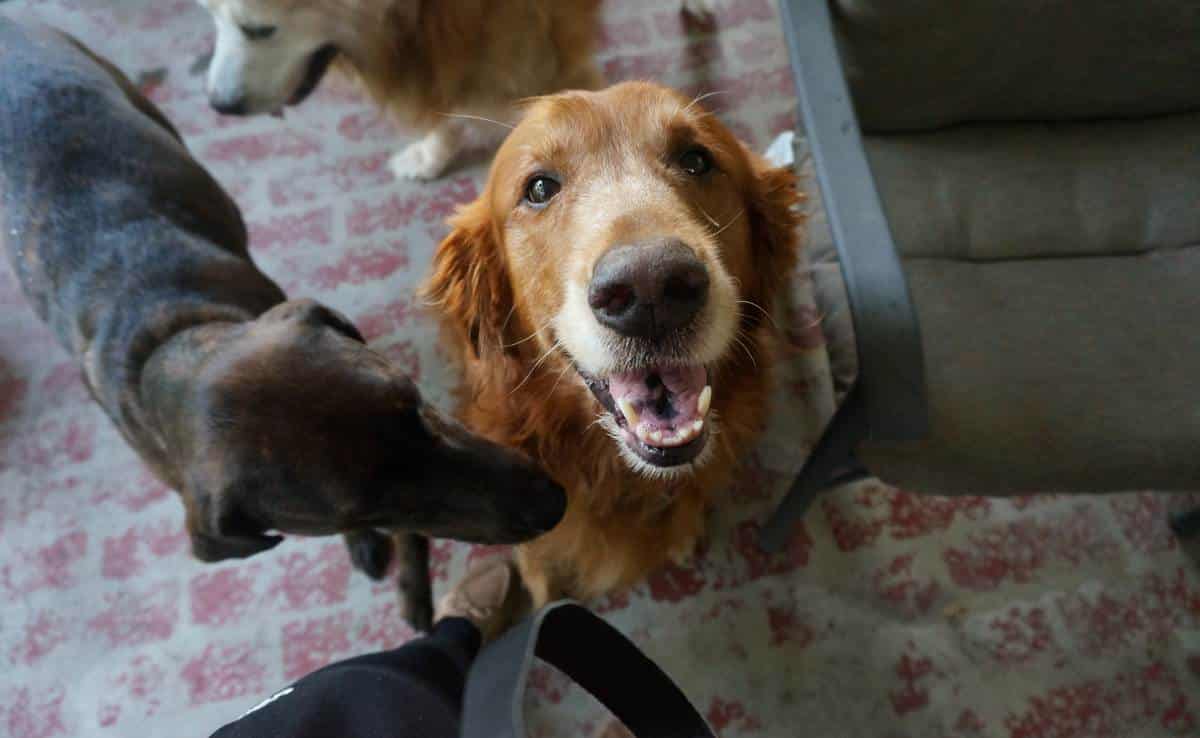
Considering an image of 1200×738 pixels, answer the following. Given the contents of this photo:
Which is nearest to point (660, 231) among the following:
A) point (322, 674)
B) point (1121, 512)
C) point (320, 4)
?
point (322, 674)

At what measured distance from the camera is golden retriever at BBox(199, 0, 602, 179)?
1852 millimetres

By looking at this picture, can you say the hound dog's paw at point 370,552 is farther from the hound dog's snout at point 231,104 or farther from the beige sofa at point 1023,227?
the hound dog's snout at point 231,104

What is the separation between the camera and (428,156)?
2.47 metres

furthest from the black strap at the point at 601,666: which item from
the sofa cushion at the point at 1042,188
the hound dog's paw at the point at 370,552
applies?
the sofa cushion at the point at 1042,188

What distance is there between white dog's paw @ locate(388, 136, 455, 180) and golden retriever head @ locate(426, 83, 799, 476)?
1061 mm

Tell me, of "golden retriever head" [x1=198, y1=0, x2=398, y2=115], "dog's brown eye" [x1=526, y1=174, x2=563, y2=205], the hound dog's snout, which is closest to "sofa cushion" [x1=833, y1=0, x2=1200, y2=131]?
"dog's brown eye" [x1=526, y1=174, x2=563, y2=205]

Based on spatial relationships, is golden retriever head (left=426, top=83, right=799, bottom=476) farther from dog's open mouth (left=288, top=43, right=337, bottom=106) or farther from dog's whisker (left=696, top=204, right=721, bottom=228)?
dog's open mouth (left=288, top=43, right=337, bottom=106)

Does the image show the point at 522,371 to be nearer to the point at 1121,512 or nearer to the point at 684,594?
the point at 684,594

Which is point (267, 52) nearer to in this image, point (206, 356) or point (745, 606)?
point (206, 356)

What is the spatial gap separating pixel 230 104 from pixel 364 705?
178 centimetres

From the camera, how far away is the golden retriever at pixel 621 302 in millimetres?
1060

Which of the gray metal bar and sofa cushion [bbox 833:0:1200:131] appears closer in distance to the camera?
the gray metal bar

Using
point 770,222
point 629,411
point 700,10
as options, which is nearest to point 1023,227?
point 770,222

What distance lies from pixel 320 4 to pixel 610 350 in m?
1.45
